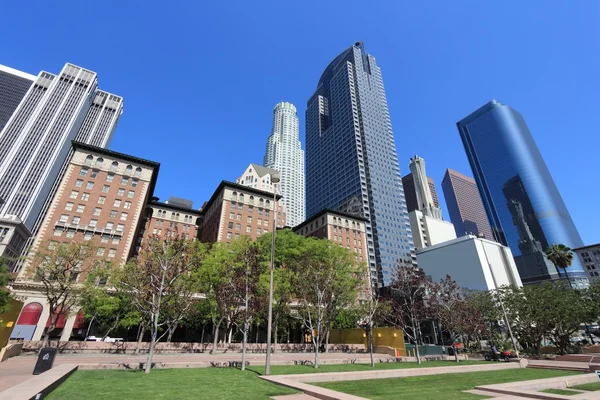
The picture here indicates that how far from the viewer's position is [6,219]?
268 ft

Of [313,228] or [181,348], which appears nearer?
[181,348]

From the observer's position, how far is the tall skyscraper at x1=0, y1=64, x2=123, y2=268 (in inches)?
4537

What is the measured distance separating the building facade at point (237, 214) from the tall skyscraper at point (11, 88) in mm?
125434

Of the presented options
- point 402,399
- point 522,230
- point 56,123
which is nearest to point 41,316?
point 402,399

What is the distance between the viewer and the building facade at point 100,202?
53.4 meters

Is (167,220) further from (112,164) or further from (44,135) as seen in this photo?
(44,135)

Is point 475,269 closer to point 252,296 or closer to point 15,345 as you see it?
point 252,296

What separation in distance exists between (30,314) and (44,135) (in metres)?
123

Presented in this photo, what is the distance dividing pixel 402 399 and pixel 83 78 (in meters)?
207

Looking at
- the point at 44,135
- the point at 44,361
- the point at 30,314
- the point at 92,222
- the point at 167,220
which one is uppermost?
the point at 44,135

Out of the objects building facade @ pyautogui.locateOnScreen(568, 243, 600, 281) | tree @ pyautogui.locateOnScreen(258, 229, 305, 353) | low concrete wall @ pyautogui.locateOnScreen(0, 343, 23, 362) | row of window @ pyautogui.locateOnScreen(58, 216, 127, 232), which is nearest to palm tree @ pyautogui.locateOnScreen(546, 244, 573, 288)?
tree @ pyautogui.locateOnScreen(258, 229, 305, 353)

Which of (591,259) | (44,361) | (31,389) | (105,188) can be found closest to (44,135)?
(105,188)

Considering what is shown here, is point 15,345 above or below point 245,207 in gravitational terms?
below

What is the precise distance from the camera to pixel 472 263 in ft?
385
